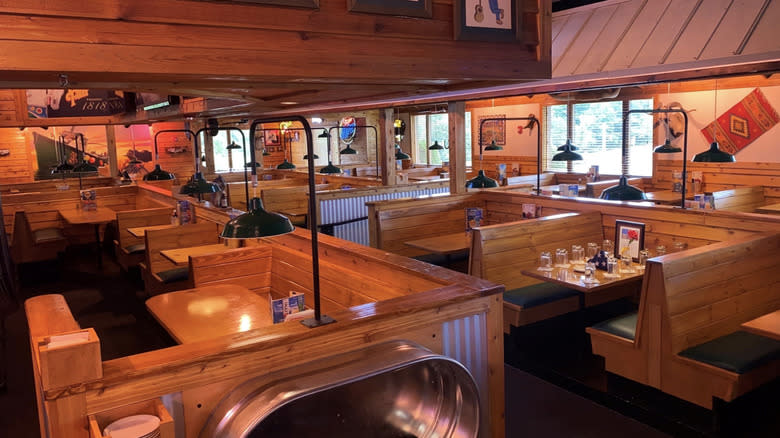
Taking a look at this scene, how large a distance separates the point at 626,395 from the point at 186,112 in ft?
20.4

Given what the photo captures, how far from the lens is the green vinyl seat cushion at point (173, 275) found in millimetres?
6641

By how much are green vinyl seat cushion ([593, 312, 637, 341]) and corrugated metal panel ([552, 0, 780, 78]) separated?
2459 mm

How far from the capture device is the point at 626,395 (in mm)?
4605

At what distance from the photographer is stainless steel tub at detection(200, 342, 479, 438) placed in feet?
7.97

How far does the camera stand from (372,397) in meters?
2.89

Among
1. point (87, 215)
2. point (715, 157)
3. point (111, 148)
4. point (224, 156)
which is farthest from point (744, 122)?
point (224, 156)

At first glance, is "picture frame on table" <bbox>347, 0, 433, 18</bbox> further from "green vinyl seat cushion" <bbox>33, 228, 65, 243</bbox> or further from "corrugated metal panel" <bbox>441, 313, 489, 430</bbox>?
"green vinyl seat cushion" <bbox>33, 228, 65, 243</bbox>

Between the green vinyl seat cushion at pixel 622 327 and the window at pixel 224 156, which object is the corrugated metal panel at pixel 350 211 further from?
the window at pixel 224 156

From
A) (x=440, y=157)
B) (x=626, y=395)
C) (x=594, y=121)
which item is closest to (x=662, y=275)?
(x=626, y=395)

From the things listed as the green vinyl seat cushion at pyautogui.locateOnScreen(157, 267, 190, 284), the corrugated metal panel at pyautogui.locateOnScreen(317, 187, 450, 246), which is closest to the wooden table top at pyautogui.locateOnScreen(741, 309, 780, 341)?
the green vinyl seat cushion at pyautogui.locateOnScreen(157, 267, 190, 284)

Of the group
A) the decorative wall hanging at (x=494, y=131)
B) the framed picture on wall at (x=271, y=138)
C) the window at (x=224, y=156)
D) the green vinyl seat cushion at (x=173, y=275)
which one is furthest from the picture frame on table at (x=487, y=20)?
the framed picture on wall at (x=271, y=138)

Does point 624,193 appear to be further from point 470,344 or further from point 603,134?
point 603,134

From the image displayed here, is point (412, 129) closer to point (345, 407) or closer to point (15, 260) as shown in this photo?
point (15, 260)

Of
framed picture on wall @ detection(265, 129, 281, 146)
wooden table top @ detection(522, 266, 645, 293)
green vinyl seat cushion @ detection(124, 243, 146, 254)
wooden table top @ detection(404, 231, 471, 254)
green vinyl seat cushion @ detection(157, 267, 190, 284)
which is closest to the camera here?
wooden table top @ detection(522, 266, 645, 293)
